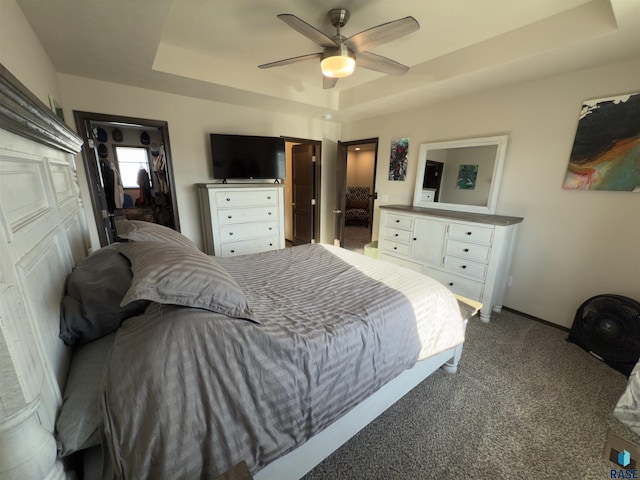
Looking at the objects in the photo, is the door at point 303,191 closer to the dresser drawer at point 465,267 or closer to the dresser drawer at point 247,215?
the dresser drawer at point 247,215

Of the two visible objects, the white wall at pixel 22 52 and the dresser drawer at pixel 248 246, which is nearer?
the white wall at pixel 22 52

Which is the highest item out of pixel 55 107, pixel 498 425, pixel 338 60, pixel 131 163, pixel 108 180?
pixel 338 60

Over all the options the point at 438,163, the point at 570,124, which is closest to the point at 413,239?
the point at 438,163

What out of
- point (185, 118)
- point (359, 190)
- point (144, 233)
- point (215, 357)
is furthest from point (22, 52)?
point (359, 190)

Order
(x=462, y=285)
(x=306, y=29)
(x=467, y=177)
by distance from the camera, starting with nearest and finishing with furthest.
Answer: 1. (x=306, y=29)
2. (x=462, y=285)
3. (x=467, y=177)

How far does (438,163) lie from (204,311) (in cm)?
326

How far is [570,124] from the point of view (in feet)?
7.32

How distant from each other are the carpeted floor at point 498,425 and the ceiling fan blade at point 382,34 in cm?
→ 236

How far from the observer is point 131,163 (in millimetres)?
4680

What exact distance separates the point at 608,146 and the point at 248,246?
3707mm

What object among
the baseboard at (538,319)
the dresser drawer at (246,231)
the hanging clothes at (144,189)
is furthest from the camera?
the hanging clothes at (144,189)

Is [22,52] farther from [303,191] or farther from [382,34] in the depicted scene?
[303,191]

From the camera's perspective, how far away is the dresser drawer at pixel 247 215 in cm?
312

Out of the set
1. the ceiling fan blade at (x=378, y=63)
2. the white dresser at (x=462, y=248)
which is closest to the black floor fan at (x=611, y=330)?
the white dresser at (x=462, y=248)
